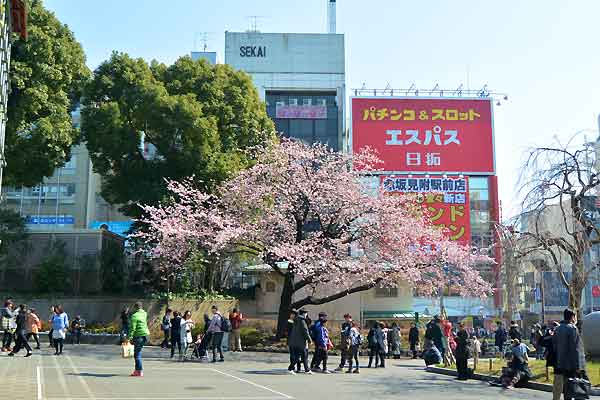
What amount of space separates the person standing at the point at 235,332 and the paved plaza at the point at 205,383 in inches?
163

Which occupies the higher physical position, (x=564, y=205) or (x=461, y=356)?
(x=564, y=205)

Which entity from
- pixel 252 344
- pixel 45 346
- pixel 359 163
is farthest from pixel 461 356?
pixel 45 346

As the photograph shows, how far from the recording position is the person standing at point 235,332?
25344 millimetres

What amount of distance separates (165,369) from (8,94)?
1454 cm

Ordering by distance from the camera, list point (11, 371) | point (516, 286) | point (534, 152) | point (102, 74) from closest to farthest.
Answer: point (11, 371) → point (534, 152) → point (516, 286) → point (102, 74)

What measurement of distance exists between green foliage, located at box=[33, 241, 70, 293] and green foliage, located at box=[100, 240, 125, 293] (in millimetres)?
1972

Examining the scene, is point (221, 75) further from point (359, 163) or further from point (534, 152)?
point (534, 152)

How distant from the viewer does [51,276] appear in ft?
104

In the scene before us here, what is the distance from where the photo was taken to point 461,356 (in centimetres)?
1817

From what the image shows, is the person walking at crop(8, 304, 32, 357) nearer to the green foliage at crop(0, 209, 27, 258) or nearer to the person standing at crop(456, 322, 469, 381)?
the green foliage at crop(0, 209, 27, 258)

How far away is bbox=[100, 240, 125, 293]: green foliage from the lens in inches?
1326

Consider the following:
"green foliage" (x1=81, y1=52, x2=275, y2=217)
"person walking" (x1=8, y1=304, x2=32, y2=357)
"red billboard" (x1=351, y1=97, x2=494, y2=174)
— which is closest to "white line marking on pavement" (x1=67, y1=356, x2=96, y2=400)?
"person walking" (x1=8, y1=304, x2=32, y2=357)

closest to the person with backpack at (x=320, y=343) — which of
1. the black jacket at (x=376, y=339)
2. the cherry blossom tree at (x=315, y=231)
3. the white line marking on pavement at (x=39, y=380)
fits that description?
the black jacket at (x=376, y=339)

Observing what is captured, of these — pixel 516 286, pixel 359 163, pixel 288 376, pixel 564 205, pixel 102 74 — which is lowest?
pixel 288 376
